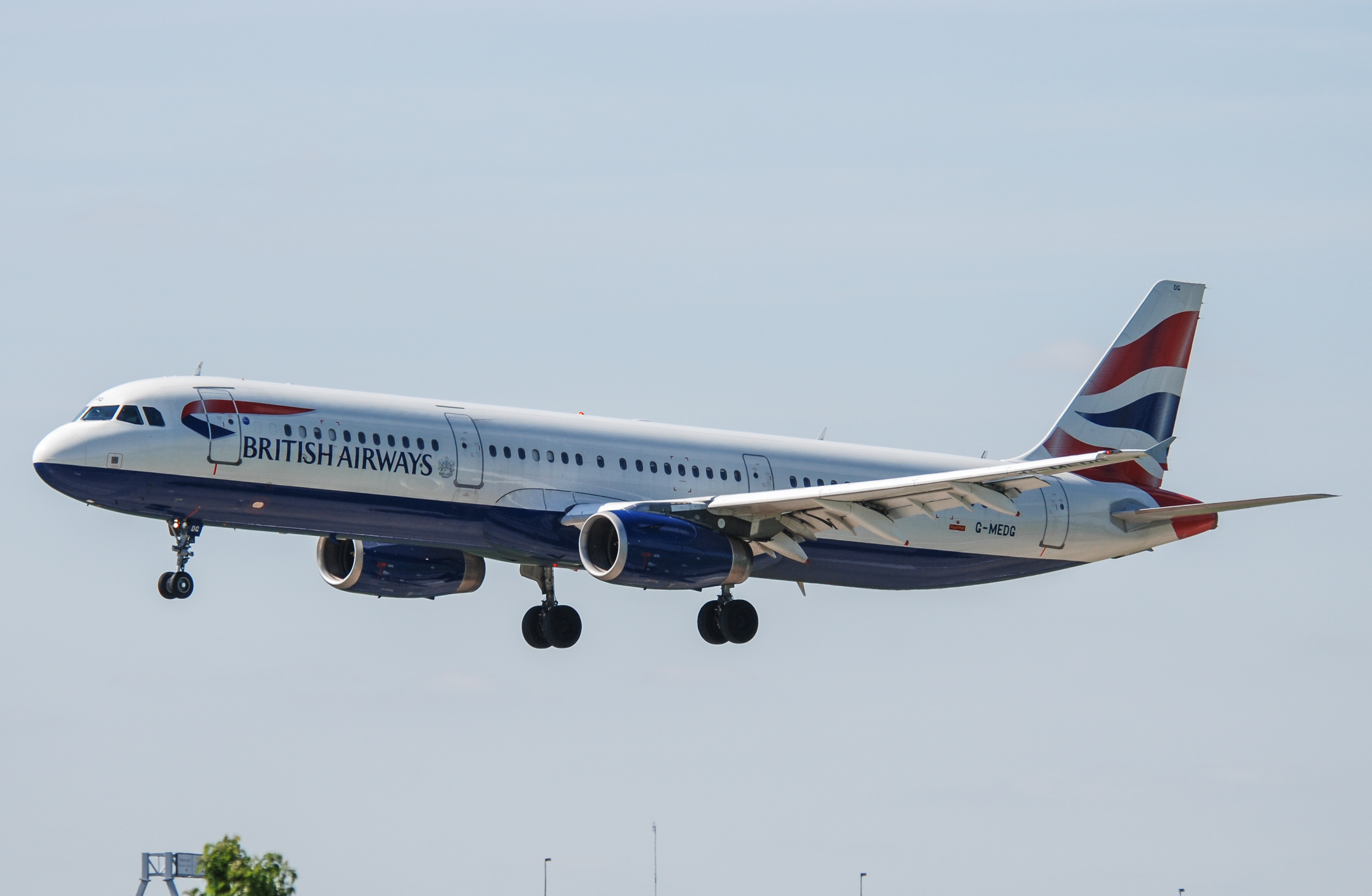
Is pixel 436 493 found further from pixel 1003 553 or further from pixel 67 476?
pixel 1003 553

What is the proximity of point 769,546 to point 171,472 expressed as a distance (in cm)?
1436

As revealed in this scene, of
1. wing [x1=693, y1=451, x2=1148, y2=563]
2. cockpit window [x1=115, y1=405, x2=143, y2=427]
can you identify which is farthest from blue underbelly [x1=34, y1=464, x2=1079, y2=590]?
wing [x1=693, y1=451, x2=1148, y2=563]

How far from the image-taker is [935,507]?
49.6m

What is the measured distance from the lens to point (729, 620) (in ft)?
175

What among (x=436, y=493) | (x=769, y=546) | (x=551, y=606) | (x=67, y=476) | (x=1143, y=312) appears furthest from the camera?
(x=1143, y=312)

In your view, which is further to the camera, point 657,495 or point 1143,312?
point 1143,312

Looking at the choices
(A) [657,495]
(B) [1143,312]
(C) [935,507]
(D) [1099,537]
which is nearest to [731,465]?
(A) [657,495]

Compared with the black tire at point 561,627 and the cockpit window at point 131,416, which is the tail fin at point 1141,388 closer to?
the black tire at point 561,627

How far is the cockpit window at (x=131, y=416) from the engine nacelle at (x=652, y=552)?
1017cm

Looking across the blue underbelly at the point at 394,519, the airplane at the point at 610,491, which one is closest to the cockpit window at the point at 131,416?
the airplane at the point at 610,491

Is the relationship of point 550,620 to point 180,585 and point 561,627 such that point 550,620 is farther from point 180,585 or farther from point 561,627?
point 180,585

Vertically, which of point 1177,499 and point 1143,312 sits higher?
point 1143,312

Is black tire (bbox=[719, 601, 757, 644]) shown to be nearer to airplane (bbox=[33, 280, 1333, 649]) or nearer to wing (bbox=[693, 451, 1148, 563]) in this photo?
airplane (bbox=[33, 280, 1333, 649])

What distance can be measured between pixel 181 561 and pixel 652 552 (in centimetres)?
1038
